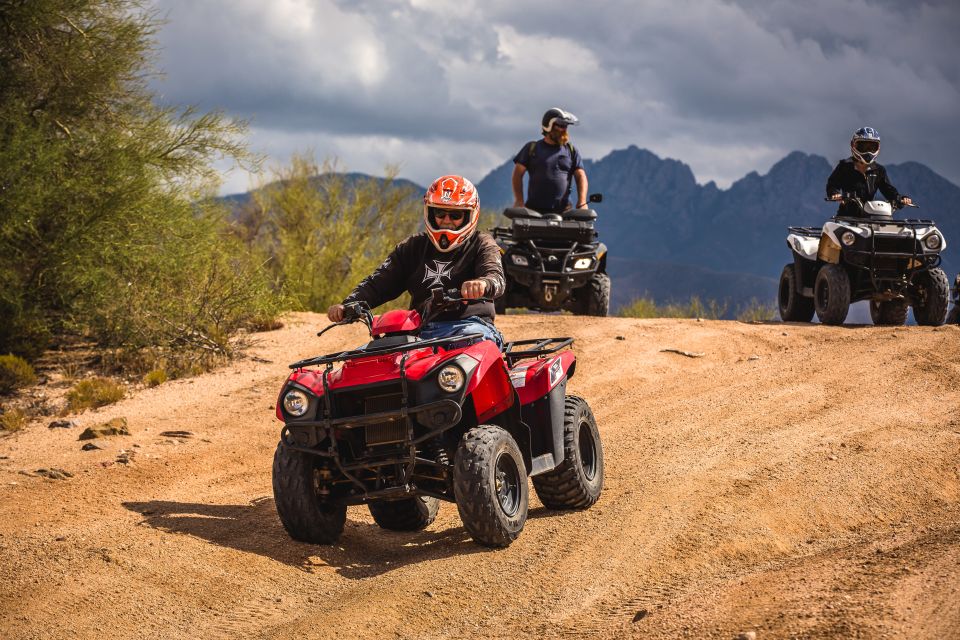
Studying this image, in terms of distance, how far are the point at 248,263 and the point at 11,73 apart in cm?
466

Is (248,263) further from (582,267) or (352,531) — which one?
(352,531)

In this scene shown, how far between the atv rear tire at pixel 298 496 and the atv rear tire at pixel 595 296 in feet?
35.0

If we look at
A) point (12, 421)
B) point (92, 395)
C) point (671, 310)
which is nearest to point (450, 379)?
point (12, 421)

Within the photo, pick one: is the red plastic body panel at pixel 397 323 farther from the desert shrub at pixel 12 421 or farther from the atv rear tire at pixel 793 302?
the atv rear tire at pixel 793 302

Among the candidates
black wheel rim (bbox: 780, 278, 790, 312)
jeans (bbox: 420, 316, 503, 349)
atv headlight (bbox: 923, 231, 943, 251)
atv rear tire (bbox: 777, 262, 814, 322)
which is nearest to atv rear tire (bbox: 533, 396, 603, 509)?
jeans (bbox: 420, 316, 503, 349)

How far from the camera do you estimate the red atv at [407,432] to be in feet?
20.5

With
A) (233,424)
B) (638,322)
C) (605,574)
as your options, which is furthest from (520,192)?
(605,574)

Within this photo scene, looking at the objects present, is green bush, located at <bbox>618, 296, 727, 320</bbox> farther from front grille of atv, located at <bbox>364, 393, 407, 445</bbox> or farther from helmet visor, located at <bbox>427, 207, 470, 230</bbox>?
front grille of atv, located at <bbox>364, 393, 407, 445</bbox>

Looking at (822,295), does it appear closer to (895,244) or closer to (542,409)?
(895,244)

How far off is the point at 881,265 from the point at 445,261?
968cm

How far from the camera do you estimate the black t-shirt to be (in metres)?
16.2

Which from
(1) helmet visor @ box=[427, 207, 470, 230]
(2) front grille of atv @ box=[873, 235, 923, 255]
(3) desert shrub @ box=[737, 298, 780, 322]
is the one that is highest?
(2) front grille of atv @ box=[873, 235, 923, 255]

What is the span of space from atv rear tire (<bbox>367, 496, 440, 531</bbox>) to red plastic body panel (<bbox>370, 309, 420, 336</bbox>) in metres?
1.54

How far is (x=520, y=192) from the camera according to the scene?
16.7 metres
